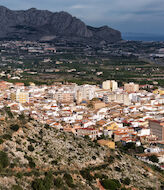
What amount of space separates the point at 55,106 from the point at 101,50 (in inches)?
4288

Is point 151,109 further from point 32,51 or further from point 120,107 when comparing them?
point 32,51

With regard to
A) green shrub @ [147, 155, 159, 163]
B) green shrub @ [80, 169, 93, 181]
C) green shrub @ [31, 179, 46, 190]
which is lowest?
green shrub @ [147, 155, 159, 163]

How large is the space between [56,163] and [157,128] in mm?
20722

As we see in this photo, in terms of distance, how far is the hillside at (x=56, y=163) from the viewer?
1598 cm

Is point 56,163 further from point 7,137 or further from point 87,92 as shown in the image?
point 87,92

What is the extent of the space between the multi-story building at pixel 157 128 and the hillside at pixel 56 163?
13717 millimetres

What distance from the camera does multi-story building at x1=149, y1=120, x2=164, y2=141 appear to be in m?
37.0

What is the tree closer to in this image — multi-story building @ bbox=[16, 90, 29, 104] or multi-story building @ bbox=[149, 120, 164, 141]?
multi-story building @ bbox=[149, 120, 164, 141]

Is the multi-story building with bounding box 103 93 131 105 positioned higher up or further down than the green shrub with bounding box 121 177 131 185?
further down

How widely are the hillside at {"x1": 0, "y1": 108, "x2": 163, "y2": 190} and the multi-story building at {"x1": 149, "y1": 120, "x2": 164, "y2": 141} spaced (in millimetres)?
13717

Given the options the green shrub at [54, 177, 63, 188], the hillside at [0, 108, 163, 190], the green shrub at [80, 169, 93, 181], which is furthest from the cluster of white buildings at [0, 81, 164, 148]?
the green shrub at [54, 177, 63, 188]

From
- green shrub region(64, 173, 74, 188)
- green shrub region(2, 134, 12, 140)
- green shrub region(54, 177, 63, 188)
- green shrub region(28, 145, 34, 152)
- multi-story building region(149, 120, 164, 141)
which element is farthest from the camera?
multi-story building region(149, 120, 164, 141)

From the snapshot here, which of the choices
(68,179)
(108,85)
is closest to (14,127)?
(68,179)

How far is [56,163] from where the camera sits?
1853 centimetres
